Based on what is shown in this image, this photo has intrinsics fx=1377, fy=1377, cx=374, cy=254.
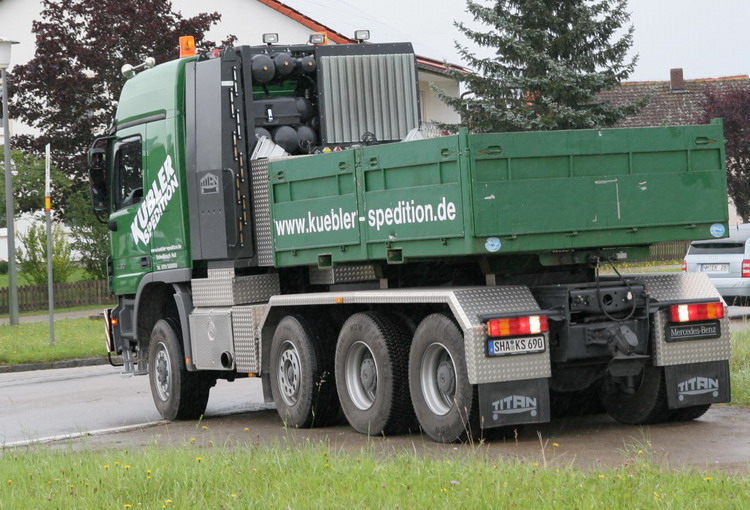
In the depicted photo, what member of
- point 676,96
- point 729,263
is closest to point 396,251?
point 729,263

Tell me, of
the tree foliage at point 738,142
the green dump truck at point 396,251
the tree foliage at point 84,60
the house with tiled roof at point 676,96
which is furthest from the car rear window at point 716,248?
the house with tiled roof at point 676,96

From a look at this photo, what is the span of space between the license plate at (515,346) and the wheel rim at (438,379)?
54 cm

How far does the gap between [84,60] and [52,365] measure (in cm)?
1554

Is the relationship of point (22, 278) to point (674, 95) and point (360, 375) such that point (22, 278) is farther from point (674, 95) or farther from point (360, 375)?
point (360, 375)

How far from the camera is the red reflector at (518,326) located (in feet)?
30.0

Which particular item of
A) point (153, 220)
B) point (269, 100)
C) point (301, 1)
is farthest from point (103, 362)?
point (301, 1)

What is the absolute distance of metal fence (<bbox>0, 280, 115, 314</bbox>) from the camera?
3675cm

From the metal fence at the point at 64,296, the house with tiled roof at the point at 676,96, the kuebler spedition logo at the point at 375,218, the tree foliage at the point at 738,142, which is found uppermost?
the house with tiled roof at the point at 676,96

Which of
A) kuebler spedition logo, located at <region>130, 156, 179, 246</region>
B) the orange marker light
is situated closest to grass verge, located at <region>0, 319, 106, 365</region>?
kuebler spedition logo, located at <region>130, 156, 179, 246</region>

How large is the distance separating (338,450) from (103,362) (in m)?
12.5

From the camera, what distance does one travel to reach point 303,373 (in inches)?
442

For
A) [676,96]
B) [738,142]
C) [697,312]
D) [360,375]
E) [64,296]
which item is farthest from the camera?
[676,96]

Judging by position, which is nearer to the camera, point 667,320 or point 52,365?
point 667,320

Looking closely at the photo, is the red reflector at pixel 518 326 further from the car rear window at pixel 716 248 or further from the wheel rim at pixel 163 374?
the car rear window at pixel 716 248
